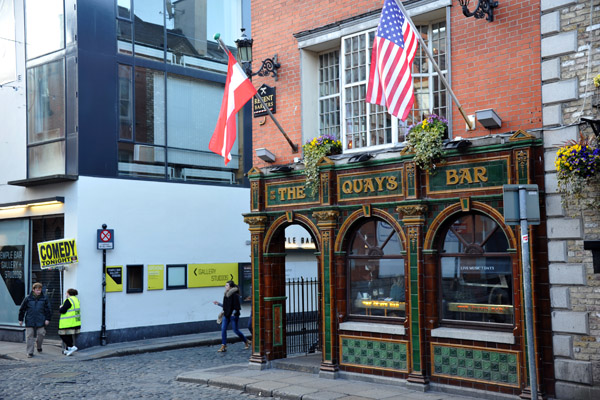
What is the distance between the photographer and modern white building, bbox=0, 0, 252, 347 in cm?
1975

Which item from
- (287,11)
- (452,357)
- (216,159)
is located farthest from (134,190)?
(452,357)

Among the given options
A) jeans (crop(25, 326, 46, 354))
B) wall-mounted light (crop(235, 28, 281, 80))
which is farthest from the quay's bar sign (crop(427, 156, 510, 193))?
jeans (crop(25, 326, 46, 354))

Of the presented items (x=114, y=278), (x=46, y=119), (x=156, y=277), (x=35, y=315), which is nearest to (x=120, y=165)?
(x=46, y=119)

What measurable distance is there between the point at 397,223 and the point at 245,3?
46.0 feet

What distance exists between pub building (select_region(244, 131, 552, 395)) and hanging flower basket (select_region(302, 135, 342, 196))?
18 cm

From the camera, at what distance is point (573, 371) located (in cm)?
1062

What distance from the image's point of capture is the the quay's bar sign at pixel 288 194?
14703 millimetres

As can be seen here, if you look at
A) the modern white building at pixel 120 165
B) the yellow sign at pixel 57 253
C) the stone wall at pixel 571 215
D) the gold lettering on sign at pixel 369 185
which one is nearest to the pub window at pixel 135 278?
the modern white building at pixel 120 165

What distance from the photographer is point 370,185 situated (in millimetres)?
13453

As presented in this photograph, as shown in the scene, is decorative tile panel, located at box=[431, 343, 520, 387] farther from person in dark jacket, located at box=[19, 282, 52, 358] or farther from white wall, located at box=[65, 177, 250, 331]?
person in dark jacket, located at box=[19, 282, 52, 358]

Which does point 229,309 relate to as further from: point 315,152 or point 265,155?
point 315,152

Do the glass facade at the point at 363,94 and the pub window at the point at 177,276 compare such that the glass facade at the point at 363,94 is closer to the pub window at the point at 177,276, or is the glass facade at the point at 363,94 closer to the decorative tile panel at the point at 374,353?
the decorative tile panel at the point at 374,353

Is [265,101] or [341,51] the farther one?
[265,101]

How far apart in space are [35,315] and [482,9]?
13503 mm
